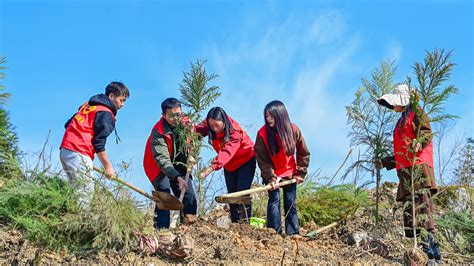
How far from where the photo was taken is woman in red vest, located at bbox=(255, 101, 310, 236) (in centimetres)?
777

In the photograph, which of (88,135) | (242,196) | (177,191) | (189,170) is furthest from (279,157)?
(88,135)

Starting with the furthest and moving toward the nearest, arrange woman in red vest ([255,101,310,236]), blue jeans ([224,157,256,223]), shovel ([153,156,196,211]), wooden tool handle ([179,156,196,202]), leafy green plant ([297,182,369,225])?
leafy green plant ([297,182,369,225])
blue jeans ([224,157,256,223])
woman in red vest ([255,101,310,236])
wooden tool handle ([179,156,196,202])
shovel ([153,156,196,211])

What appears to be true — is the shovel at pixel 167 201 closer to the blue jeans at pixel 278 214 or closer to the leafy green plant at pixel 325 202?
the blue jeans at pixel 278 214

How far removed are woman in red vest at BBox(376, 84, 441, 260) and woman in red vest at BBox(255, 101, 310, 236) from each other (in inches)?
50.0

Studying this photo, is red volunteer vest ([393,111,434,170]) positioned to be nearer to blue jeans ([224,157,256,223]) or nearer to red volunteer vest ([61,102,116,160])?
blue jeans ([224,157,256,223])

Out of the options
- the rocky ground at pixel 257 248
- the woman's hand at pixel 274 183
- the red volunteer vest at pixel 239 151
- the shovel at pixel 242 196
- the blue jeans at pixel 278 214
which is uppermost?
the red volunteer vest at pixel 239 151

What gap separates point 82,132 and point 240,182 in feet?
7.42

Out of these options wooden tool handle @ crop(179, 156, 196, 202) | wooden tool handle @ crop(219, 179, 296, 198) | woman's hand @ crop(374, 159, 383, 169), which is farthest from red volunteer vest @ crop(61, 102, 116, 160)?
woman's hand @ crop(374, 159, 383, 169)

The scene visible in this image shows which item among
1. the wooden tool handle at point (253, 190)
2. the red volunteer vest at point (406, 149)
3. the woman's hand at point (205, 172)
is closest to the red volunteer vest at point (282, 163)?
the wooden tool handle at point (253, 190)

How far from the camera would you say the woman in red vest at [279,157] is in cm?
777

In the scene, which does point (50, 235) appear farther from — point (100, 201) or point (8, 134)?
point (8, 134)

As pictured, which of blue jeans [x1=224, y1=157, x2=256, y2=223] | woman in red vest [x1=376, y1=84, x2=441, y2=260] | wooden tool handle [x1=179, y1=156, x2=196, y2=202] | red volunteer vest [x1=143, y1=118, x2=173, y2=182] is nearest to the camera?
woman in red vest [x1=376, y1=84, x2=441, y2=260]

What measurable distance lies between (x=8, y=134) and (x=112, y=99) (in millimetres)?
1960

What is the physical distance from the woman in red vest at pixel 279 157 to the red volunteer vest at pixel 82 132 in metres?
2.04
